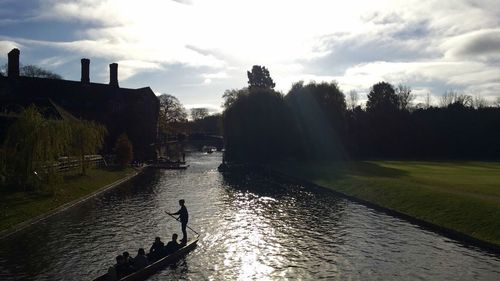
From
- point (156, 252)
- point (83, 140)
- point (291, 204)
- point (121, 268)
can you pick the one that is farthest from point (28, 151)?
point (291, 204)

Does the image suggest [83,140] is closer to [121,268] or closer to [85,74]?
[121,268]

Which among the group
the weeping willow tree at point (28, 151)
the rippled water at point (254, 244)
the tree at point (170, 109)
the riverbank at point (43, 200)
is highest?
the tree at point (170, 109)

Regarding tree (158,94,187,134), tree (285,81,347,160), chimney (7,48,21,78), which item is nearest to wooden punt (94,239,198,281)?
tree (285,81,347,160)

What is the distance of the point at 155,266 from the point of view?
22203mm

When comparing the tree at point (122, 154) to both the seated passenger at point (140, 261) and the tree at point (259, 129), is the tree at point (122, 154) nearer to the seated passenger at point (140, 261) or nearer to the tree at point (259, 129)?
the tree at point (259, 129)

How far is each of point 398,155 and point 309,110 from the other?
36.0m

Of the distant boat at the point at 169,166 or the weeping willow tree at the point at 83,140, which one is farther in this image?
the distant boat at the point at 169,166

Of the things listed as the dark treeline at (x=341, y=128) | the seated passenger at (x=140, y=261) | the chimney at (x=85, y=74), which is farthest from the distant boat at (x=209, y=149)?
the seated passenger at (x=140, y=261)

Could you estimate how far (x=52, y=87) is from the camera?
9581 centimetres

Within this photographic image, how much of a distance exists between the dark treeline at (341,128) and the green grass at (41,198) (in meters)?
37.6

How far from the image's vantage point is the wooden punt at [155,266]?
64.1 ft

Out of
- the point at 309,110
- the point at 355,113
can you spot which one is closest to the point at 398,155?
the point at 355,113

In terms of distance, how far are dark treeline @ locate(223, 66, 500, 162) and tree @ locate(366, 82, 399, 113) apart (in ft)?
0.93

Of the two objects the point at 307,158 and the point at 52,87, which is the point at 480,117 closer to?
the point at 307,158
